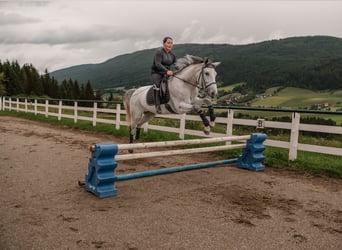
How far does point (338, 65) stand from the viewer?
13300 cm

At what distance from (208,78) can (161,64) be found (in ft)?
4.55

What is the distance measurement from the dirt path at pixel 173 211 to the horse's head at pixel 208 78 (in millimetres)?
1871

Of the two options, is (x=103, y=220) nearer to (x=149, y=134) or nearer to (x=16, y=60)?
(x=149, y=134)

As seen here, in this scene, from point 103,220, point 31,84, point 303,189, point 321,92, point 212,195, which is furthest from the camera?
point 321,92

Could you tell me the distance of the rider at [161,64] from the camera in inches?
300

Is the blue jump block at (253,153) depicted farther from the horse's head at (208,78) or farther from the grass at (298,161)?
the horse's head at (208,78)

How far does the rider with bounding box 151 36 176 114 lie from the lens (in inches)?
300

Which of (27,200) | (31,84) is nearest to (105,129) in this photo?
(27,200)

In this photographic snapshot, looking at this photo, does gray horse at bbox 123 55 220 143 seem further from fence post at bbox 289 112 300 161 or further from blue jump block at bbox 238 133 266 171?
fence post at bbox 289 112 300 161

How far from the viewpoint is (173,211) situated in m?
4.64

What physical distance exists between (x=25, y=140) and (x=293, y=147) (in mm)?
9196

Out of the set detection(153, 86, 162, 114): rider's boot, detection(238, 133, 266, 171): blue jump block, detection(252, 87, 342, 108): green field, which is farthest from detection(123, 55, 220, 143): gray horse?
detection(252, 87, 342, 108): green field

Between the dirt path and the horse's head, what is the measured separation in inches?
73.7

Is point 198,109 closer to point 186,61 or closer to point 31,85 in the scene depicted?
point 186,61
